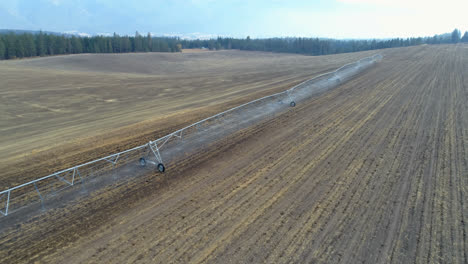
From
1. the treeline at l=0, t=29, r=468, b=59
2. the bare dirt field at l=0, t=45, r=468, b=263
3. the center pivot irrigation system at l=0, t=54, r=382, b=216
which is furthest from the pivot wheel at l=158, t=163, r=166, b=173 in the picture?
the treeline at l=0, t=29, r=468, b=59

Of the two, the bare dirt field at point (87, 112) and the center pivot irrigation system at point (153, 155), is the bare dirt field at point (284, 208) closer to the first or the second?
the center pivot irrigation system at point (153, 155)

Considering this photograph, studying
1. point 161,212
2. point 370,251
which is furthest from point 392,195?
point 161,212

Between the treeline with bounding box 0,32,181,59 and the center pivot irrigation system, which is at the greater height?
the treeline with bounding box 0,32,181,59

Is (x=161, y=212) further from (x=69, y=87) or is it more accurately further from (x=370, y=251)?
(x=69, y=87)

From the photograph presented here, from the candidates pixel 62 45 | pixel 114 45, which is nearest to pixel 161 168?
pixel 62 45

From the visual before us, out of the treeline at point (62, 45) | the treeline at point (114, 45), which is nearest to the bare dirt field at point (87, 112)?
the treeline at point (62, 45)

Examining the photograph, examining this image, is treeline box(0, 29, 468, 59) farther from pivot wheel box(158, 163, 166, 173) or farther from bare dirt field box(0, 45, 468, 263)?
bare dirt field box(0, 45, 468, 263)
